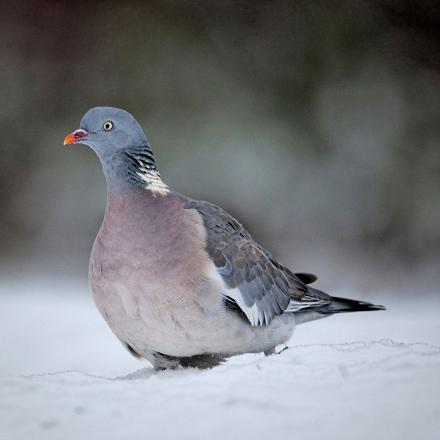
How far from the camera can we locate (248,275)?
175 cm

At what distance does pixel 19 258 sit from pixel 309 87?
159cm

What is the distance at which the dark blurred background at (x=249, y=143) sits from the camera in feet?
10.2

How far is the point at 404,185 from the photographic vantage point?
138 inches

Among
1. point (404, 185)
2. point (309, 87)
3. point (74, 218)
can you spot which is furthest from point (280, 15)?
point (74, 218)

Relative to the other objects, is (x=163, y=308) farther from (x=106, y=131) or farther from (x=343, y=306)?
(x=343, y=306)

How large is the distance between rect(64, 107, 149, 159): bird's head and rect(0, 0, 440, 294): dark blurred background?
53.9 inches

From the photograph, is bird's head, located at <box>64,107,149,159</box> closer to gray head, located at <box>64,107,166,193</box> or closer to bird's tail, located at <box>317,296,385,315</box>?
gray head, located at <box>64,107,166,193</box>

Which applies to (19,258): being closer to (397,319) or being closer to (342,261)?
(342,261)

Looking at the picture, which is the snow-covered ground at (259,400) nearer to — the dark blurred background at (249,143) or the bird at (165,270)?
the bird at (165,270)

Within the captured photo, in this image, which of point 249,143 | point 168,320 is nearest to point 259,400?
point 168,320

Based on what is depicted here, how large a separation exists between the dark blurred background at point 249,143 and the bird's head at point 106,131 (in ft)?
4.49

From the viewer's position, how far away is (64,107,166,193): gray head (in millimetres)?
1674

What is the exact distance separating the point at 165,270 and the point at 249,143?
6.29ft

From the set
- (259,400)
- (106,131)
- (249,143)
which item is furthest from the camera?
(249,143)
